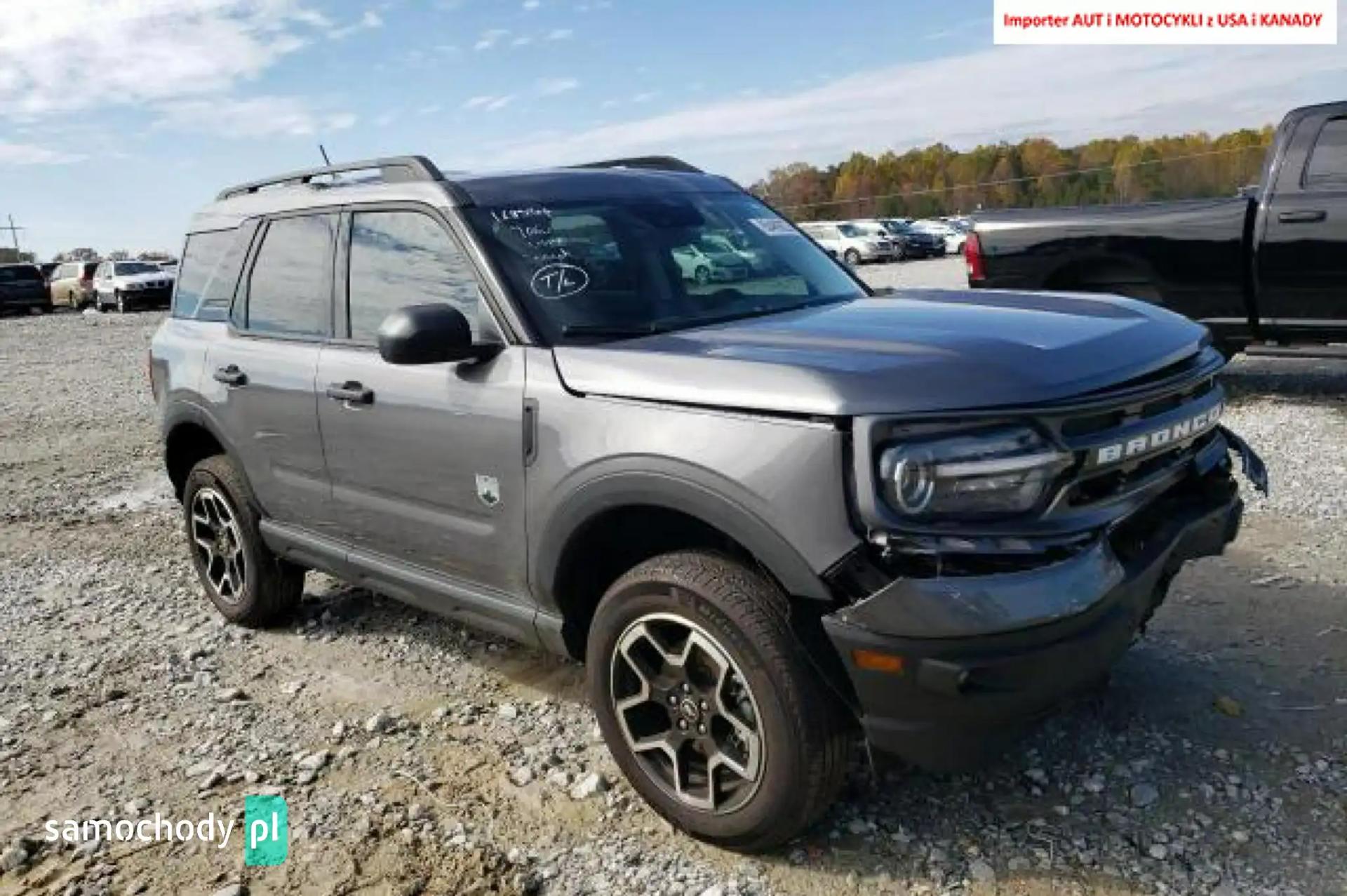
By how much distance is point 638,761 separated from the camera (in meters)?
3.10

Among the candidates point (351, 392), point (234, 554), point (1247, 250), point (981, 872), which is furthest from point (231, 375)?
point (1247, 250)

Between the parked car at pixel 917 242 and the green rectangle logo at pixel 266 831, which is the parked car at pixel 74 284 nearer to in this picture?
the parked car at pixel 917 242

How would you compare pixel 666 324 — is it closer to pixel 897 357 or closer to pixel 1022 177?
pixel 897 357

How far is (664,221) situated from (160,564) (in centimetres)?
385

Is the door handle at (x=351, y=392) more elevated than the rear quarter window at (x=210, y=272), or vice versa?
the rear quarter window at (x=210, y=272)

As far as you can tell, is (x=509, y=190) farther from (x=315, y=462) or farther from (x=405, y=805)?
(x=405, y=805)

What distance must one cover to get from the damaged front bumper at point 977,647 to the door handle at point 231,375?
9.85ft

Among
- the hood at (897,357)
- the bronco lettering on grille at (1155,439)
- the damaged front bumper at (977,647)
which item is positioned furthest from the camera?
the bronco lettering on grille at (1155,439)

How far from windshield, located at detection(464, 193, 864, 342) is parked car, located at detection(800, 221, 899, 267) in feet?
102

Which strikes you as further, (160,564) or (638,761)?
(160,564)

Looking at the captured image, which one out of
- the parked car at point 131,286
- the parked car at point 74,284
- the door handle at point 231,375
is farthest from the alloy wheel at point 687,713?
the parked car at point 74,284

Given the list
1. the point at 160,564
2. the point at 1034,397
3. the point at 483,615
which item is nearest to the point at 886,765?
the point at 1034,397

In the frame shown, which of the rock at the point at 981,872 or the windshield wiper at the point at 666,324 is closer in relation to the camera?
the rock at the point at 981,872

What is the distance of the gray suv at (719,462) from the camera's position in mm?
2469
